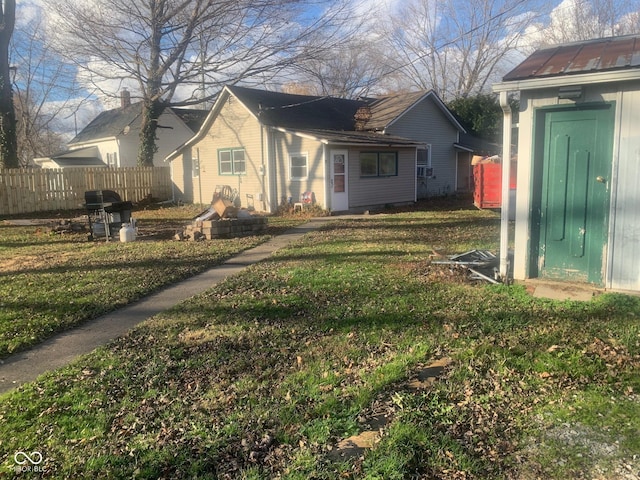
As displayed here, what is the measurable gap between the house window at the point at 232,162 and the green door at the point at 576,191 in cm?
1448

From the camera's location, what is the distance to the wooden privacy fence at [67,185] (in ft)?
63.2

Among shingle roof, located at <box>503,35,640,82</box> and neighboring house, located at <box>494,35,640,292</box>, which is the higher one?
shingle roof, located at <box>503,35,640,82</box>

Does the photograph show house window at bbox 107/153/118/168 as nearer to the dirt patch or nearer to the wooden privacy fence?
the wooden privacy fence

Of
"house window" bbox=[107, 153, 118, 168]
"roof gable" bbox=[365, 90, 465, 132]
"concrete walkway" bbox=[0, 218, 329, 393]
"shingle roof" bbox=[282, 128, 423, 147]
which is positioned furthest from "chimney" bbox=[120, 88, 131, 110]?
"concrete walkway" bbox=[0, 218, 329, 393]

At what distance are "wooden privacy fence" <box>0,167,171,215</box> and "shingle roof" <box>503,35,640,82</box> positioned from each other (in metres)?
18.9

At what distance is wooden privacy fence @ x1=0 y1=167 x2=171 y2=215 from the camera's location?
19250 mm

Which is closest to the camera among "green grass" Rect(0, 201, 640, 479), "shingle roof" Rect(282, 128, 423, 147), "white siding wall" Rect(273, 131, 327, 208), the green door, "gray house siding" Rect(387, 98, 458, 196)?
"green grass" Rect(0, 201, 640, 479)

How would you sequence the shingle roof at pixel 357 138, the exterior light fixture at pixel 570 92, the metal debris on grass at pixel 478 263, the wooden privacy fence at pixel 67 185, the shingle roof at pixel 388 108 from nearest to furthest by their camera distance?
the exterior light fixture at pixel 570 92 < the metal debris on grass at pixel 478 263 < the shingle roof at pixel 357 138 < the wooden privacy fence at pixel 67 185 < the shingle roof at pixel 388 108

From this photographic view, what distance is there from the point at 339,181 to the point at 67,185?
11.5 metres

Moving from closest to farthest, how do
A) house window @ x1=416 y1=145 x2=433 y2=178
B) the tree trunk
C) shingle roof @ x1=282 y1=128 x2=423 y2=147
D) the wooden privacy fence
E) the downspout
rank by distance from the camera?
the downspout
shingle roof @ x1=282 y1=128 x2=423 y2=147
the wooden privacy fence
house window @ x1=416 y1=145 x2=433 y2=178
the tree trunk

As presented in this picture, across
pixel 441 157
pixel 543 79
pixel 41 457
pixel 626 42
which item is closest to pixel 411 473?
pixel 41 457

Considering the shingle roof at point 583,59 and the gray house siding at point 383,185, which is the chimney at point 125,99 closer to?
the gray house siding at point 383,185

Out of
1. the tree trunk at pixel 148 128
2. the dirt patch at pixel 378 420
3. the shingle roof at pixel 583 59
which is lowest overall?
the dirt patch at pixel 378 420

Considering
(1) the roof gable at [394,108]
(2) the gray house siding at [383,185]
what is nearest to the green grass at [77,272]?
(2) the gray house siding at [383,185]
